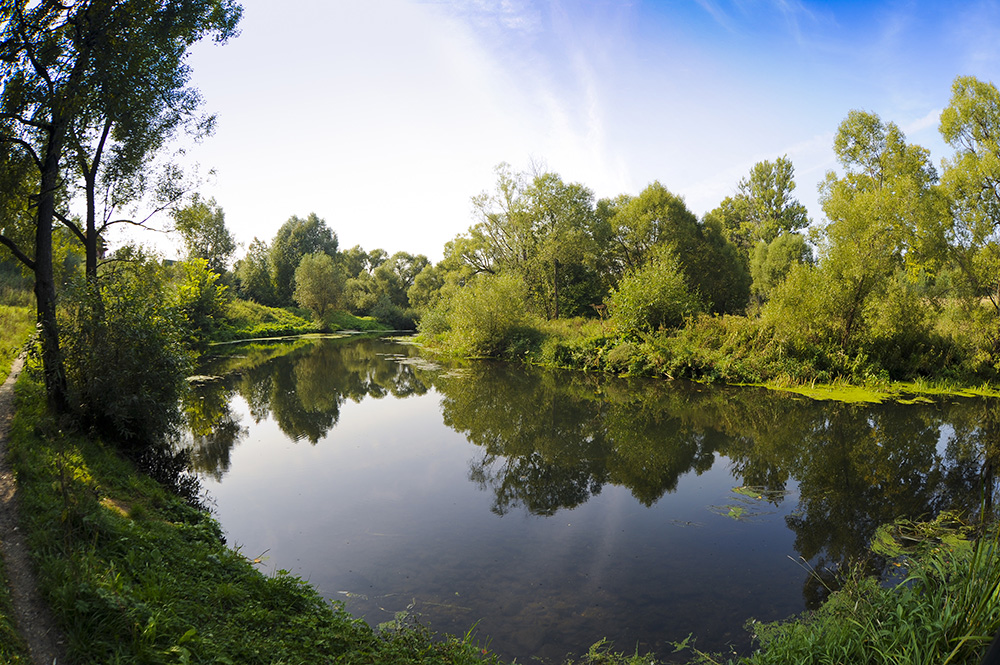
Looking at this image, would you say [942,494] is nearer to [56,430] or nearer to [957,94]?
[56,430]

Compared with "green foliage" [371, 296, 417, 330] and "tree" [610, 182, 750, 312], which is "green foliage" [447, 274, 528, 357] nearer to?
"tree" [610, 182, 750, 312]

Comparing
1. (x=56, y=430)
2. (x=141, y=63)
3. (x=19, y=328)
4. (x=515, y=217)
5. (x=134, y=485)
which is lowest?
(x=134, y=485)

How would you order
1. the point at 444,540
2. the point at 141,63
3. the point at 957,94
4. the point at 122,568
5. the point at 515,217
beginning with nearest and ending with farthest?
the point at 122,568 < the point at 444,540 < the point at 141,63 < the point at 957,94 < the point at 515,217

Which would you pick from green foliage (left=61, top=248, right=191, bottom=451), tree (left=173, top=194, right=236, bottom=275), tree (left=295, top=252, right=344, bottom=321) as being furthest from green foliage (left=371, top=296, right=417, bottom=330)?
green foliage (left=61, top=248, right=191, bottom=451)

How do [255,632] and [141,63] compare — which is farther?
[141,63]

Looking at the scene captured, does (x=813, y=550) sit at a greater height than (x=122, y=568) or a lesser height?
lesser

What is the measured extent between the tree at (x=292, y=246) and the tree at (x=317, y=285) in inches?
229

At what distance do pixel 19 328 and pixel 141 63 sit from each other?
13.4m

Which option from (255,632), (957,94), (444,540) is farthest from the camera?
(957,94)

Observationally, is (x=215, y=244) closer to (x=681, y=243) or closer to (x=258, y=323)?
(x=258, y=323)

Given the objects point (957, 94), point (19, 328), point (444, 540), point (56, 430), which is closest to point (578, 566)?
point (444, 540)

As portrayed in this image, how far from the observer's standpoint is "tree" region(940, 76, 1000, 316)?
59.2ft

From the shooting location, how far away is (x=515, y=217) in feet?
118

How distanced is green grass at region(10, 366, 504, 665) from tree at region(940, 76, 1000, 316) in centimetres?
2252
